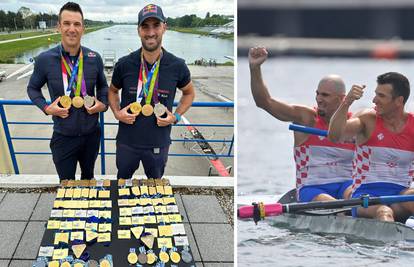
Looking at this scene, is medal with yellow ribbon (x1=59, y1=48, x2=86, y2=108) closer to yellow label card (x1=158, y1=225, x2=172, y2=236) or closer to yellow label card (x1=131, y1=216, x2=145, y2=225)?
yellow label card (x1=131, y1=216, x2=145, y2=225)

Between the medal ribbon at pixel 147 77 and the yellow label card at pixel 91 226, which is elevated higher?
the medal ribbon at pixel 147 77

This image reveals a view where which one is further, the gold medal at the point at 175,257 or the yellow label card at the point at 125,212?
the yellow label card at the point at 125,212

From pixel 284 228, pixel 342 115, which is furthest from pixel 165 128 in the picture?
pixel 342 115

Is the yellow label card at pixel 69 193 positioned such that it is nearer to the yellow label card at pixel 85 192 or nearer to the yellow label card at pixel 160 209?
the yellow label card at pixel 85 192

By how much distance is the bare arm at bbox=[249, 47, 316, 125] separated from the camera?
81.5 inches

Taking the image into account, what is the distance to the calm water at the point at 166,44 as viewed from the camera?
9.23 ft

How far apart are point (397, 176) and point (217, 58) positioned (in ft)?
5.19

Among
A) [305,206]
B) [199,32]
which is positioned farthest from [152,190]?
[199,32]

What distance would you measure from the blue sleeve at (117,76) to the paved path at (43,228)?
100 centimetres

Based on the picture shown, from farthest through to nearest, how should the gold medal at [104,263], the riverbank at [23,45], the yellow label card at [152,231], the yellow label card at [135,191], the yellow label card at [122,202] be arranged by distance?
the riverbank at [23,45]
the yellow label card at [135,191]
the yellow label card at [122,202]
the yellow label card at [152,231]
the gold medal at [104,263]

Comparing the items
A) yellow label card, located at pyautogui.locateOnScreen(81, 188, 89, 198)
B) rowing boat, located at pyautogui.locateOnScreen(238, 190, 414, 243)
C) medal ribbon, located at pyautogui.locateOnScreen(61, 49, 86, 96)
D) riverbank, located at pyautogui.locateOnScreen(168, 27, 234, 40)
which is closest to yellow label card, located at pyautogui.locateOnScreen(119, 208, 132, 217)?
yellow label card, located at pyautogui.locateOnScreen(81, 188, 89, 198)

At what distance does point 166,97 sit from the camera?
265 centimetres

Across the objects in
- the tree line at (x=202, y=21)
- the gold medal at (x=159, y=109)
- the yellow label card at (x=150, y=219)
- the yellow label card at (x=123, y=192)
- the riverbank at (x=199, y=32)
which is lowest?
the yellow label card at (x=150, y=219)

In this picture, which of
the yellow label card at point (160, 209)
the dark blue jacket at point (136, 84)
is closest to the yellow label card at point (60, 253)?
the yellow label card at point (160, 209)
